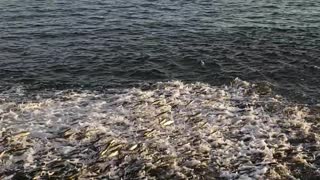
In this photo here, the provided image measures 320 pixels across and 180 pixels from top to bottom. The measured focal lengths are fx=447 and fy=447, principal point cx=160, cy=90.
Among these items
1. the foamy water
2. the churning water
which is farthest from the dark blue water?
the foamy water

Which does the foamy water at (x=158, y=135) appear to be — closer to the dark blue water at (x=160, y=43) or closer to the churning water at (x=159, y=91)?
the churning water at (x=159, y=91)

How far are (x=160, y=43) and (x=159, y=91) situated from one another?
317 inches

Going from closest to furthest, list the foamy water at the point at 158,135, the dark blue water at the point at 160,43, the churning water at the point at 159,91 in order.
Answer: the foamy water at the point at 158,135, the churning water at the point at 159,91, the dark blue water at the point at 160,43

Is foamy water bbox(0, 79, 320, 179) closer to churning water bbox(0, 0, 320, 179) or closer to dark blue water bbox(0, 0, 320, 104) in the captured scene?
churning water bbox(0, 0, 320, 179)

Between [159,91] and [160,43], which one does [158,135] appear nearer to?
[159,91]

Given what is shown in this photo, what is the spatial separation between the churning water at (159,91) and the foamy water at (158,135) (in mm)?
49

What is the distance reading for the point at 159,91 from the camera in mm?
22812

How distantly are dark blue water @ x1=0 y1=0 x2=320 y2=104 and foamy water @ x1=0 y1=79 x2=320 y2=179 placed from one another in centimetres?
210

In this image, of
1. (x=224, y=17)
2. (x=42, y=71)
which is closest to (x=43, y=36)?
(x=42, y=71)

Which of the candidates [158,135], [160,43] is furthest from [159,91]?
[160,43]

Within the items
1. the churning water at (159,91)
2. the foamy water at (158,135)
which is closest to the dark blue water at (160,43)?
the churning water at (159,91)

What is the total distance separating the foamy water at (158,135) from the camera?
1575 centimetres

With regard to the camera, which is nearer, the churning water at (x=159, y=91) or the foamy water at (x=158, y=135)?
the foamy water at (x=158, y=135)

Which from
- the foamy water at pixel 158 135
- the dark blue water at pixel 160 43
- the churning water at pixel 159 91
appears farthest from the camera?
the dark blue water at pixel 160 43
